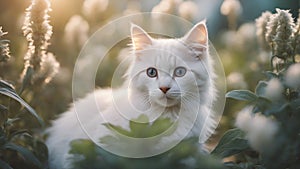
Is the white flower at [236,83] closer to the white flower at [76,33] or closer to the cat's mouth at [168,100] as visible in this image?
the cat's mouth at [168,100]

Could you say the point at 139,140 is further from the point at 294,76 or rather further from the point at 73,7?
the point at 73,7

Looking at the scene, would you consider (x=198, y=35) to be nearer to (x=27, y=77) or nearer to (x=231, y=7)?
(x=27, y=77)

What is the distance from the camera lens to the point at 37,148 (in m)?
2.16

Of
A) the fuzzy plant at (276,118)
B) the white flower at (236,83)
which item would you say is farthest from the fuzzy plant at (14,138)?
the white flower at (236,83)

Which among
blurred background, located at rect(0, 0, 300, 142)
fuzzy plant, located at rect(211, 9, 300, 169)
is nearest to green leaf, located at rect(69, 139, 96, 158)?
fuzzy plant, located at rect(211, 9, 300, 169)

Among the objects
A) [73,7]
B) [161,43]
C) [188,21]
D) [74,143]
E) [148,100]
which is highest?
[73,7]

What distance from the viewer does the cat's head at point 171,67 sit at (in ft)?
6.93

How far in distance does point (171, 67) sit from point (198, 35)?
22 cm

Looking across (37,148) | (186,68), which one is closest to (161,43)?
(186,68)

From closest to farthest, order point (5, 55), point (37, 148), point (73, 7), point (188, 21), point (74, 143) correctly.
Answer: point (74, 143) < point (5, 55) < point (37, 148) < point (188, 21) < point (73, 7)

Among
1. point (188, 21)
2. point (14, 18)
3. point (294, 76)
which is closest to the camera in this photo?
point (294, 76)

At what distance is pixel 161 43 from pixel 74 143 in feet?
3.88

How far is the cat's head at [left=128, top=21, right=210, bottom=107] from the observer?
6.93ft

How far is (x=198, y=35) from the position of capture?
224 cm
